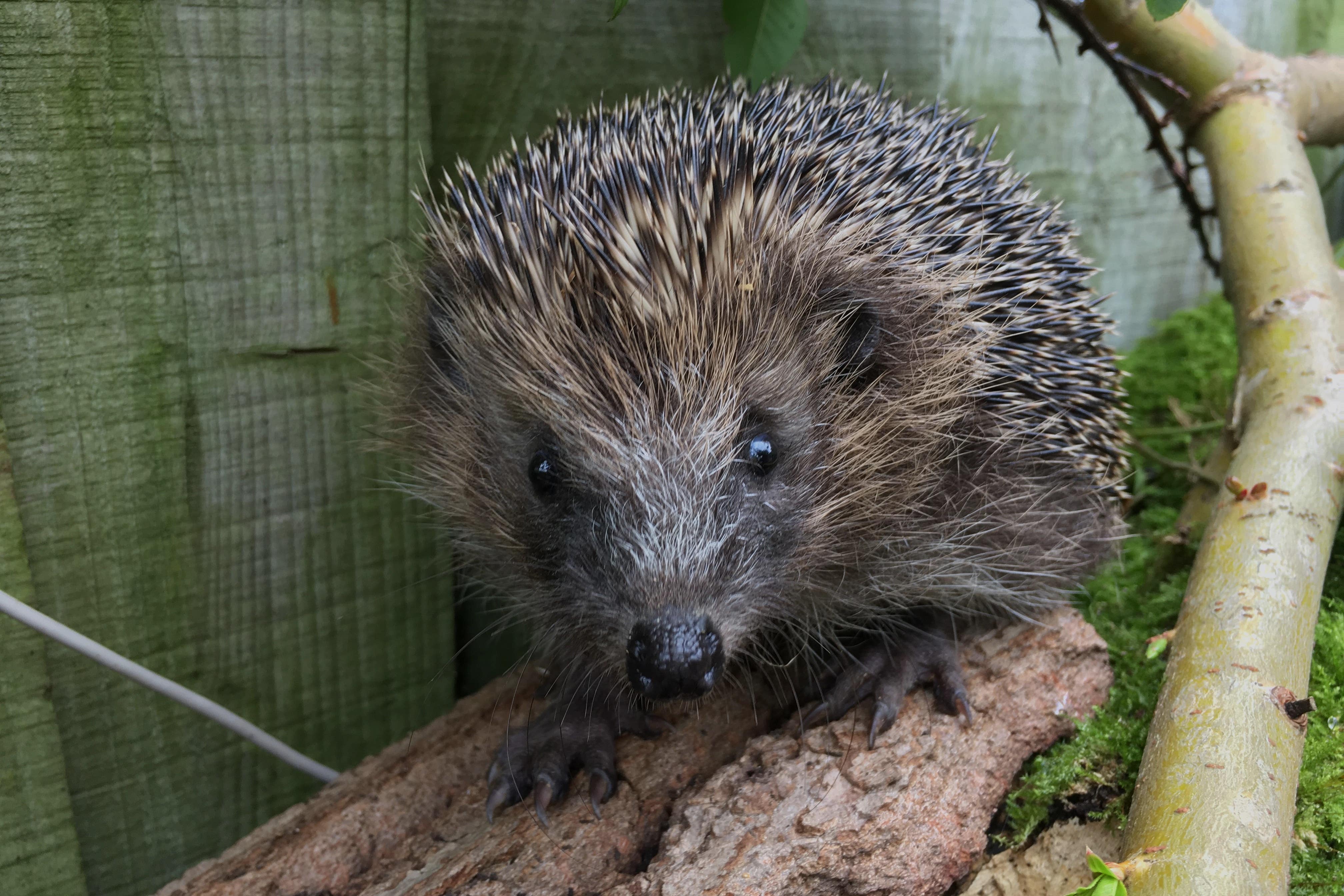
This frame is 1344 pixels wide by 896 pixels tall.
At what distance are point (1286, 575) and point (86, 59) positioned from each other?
3.06 m

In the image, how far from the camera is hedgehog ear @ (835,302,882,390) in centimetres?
247

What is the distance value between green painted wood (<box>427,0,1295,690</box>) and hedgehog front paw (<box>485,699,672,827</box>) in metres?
0.43

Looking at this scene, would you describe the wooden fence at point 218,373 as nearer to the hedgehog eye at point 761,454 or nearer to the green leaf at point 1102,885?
the hedgehog eye at point 761,454

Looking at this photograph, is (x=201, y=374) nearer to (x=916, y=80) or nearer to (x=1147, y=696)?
(x=1147, y=696)

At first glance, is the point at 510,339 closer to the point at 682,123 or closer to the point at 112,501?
the point at 682,123

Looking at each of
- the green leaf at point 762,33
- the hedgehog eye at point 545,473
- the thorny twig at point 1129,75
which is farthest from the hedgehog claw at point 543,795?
the thorny twig at point 1129,75

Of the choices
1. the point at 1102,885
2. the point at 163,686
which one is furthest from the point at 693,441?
the point at 163,686

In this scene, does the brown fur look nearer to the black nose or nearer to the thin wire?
the black nose

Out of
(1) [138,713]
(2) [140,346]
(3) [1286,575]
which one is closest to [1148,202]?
(3) [1286,575]

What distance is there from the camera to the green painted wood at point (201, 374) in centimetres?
246

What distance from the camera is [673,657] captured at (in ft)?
6.40

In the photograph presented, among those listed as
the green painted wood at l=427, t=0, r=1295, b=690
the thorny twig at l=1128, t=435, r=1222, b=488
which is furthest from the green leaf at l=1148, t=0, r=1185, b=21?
the green painted wood at l=427, t=0, r=1295, b=690

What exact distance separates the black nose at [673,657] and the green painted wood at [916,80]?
1.15 meters

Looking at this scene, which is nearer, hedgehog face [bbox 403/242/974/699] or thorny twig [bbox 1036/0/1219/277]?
hedgehog face [bbox 403/242/974/699]
